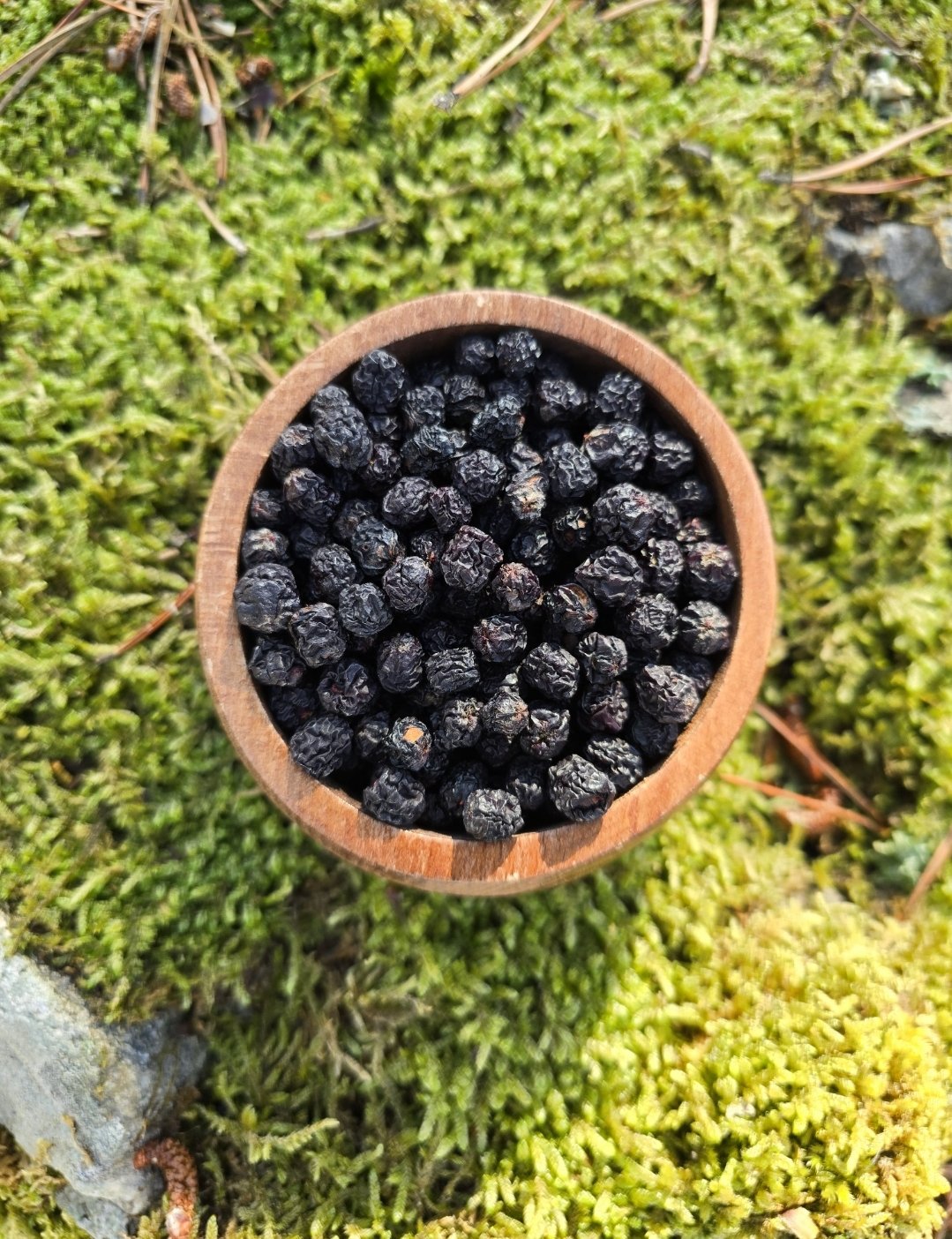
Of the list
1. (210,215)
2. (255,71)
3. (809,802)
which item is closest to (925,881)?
(809,802)

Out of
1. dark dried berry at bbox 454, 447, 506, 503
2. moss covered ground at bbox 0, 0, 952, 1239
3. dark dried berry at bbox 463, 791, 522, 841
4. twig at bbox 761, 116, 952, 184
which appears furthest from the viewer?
twig at bbox 761, 116, 952, 184

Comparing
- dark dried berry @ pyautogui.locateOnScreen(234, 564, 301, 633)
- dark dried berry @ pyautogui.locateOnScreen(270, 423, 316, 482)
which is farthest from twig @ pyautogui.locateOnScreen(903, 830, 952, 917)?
dark dried berry @ pyautogui.locateOnScreen(270, 423, 316, 482)

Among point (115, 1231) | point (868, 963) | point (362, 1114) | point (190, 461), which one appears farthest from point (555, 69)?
point (115, 1231)

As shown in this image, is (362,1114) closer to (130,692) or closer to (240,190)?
(130,692)

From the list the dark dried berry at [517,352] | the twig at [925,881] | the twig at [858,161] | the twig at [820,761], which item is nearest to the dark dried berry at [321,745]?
the dark dried berry at [517,352]

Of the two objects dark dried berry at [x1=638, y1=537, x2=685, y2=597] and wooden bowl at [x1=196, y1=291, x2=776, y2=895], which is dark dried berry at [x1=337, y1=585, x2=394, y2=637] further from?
dark dried berry at [x1=638, y1=537, x2=685, y2=597]

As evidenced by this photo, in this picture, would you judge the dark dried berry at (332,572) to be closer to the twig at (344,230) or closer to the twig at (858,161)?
the twig at (344,230)

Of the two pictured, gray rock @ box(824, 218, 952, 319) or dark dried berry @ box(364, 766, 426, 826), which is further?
gray rock @ box(824, 218, 952, 319)

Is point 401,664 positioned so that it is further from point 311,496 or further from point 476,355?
point 476,355
